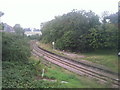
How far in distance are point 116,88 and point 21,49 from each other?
6.54m

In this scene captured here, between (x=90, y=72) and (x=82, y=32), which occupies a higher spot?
(x=82, y=32)

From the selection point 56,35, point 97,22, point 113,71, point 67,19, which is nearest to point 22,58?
point 113,71

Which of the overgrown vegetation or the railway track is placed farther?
the overgrown vegetation

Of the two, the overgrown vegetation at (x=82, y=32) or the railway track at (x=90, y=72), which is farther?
the overgrown vegetation at (x=82, y=32)

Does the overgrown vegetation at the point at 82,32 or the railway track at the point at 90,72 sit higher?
the overgrown vegetation at the point at 82,32

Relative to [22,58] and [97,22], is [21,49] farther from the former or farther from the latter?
[97,22]

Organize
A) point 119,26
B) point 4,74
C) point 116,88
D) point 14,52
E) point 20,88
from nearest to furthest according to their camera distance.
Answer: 1. point 116,88
2. point 20,88
3. point 119,26
4. point 4,74
5. point 14,52

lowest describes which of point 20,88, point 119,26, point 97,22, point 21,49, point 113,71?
point 20,88

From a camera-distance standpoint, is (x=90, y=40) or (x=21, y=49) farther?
(x=90, y=40)

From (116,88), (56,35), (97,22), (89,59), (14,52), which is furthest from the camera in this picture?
(56,35)

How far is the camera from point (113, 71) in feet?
19.3

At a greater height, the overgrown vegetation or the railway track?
the overgrown vegetation

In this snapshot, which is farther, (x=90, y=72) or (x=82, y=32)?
(x=82, y=32)

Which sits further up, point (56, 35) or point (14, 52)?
point (56, 35)
